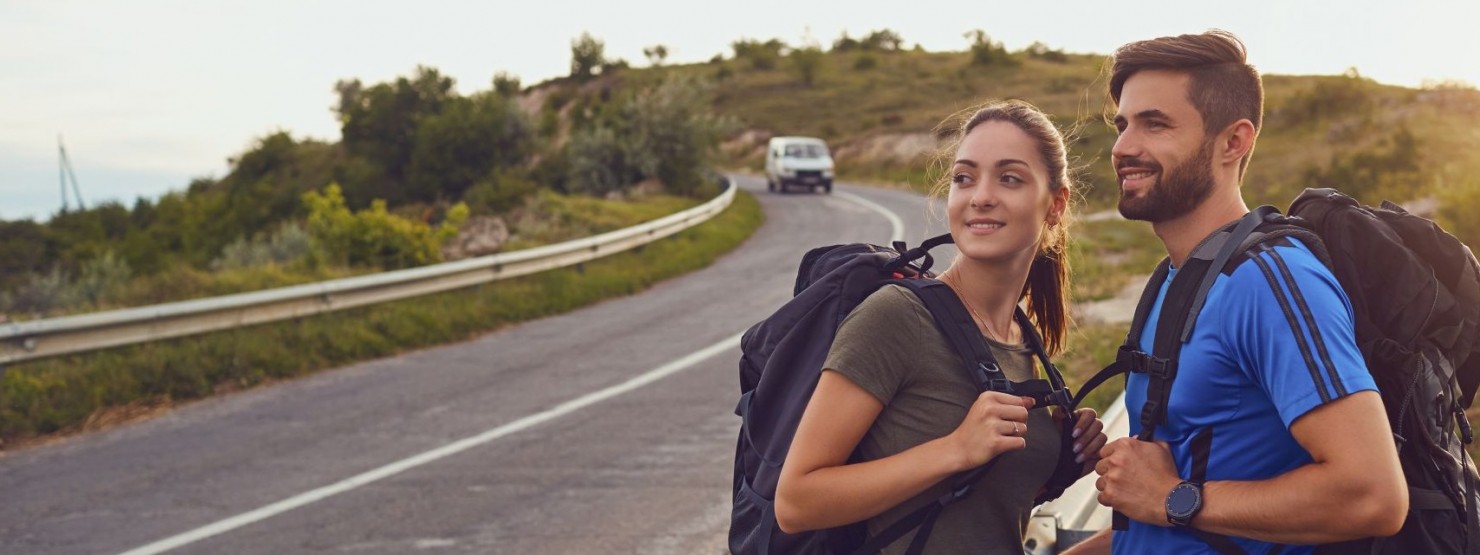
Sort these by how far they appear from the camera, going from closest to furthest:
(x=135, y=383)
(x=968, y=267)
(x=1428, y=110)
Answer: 1. (x=968, y=267)
2. (x=135, y=383)
3. (x=1428, y=110)

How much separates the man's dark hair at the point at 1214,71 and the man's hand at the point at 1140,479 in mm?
611

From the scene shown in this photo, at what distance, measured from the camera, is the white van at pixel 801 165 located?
38875 mm

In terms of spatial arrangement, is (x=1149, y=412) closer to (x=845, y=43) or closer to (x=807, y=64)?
(x=807, y=64)

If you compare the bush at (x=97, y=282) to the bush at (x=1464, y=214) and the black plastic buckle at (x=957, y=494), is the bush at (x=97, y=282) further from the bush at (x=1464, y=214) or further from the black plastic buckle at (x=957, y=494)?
the bush at (x=1464, y=214)

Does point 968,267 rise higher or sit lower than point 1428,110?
higher

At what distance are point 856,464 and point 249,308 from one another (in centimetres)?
1009

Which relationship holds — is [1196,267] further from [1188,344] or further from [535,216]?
[535,216]

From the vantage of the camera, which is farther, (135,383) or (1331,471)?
(135,383)

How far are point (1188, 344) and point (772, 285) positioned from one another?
14385mm

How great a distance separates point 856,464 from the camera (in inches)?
93.2

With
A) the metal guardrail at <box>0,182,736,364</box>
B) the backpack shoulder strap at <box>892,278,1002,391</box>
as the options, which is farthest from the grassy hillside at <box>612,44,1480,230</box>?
the metal guardrail at <box>0,182,736,364</box>

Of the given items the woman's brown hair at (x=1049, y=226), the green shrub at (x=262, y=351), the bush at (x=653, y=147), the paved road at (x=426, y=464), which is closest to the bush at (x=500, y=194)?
the bush at (x=653, y=147)

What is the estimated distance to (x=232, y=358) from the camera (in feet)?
34.6

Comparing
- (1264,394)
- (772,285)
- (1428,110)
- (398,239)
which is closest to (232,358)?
(398,239)
